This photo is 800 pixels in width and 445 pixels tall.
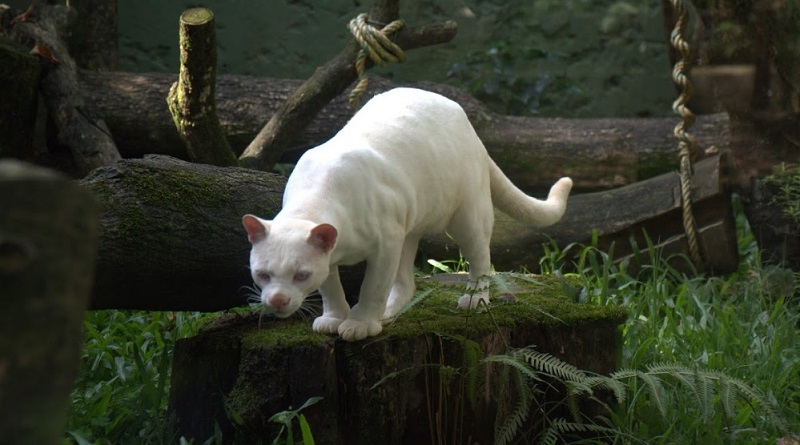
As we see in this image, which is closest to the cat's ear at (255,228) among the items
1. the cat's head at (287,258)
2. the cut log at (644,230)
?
the cat's head at (287,258)

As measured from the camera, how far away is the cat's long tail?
3.80m

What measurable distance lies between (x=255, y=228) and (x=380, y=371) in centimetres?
65

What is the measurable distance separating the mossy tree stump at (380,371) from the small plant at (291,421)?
45 millimetres

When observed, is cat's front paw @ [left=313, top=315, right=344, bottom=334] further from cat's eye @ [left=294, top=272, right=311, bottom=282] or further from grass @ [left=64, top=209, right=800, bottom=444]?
grass @ [left=64, top=209, right=800, bottom=444]

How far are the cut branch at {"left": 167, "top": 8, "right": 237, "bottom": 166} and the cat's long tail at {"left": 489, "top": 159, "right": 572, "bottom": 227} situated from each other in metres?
1.56

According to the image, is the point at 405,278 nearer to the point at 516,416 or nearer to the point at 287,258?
the point at 516,416

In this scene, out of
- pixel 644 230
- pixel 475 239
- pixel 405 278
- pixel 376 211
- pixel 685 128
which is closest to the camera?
pixel 376 211

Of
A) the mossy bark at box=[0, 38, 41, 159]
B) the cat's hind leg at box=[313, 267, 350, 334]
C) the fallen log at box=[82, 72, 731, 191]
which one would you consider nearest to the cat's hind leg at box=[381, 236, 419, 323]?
the cat's hind leg at box=[313, 267, 350, 334]

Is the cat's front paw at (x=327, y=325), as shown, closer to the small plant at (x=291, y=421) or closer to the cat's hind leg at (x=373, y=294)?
the cat's hind leg at (x=373, y=294)

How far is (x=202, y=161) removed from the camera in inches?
193

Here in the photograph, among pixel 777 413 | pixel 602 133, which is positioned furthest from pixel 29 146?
pixel 777 413

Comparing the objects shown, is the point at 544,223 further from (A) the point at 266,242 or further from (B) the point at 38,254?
(B) the point at 38,254

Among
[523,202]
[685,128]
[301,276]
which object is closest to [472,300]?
[523,202]

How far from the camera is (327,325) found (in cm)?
313
